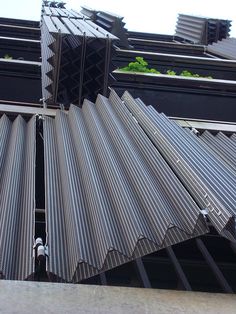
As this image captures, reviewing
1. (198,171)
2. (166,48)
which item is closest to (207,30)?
(166,48)

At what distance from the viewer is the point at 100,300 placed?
3.60m

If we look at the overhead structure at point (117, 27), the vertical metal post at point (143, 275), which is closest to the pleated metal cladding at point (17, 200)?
the vertical metal post at point (143, 275)

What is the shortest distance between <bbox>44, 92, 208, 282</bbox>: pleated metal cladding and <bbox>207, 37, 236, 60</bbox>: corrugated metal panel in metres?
14.3

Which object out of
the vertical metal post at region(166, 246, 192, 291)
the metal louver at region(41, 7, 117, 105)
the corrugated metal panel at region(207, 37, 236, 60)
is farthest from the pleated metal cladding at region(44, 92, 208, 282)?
the corrugated metal panel at region(207, 37, 236, 60)

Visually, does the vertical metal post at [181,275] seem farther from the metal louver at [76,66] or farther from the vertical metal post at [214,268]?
the metal louver at [76,66]

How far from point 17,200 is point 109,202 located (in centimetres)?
99

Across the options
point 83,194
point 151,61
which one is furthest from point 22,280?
point 151,61

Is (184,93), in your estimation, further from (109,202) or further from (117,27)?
(109,202)

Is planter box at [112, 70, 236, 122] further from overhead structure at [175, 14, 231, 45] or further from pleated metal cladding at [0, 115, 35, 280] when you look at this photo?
overhead structure at [175, 14, 231, 45]

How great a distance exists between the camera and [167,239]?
4223 millimetres

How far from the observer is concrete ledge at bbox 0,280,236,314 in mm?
3424

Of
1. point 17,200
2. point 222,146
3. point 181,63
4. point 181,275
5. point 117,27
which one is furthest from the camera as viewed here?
point 117,27

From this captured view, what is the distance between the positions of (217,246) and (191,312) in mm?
2697

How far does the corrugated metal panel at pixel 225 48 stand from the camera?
20.8 meters
